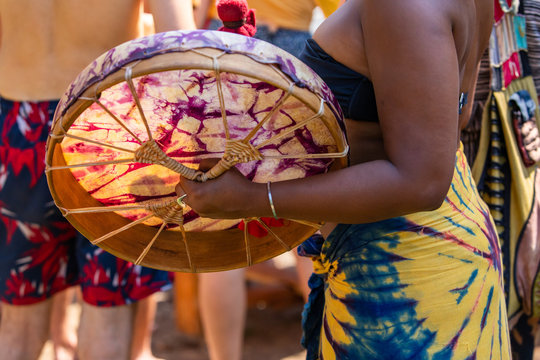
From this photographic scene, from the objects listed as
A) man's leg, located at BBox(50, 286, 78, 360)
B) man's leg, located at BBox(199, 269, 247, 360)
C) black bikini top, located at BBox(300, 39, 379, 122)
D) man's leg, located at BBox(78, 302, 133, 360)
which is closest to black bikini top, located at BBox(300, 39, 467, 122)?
black bikini top, located at BBox(300, 39, 379, 122)

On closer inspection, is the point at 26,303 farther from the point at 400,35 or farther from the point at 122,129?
the point at 400,35

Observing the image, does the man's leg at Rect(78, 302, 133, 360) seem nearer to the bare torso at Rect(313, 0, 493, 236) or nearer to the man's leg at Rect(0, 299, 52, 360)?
the man's leg at Rect(0, 299, 52, 360)

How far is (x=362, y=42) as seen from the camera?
43.7 inches

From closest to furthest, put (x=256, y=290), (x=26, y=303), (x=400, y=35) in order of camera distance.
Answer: (x=400, y=35), (x=26, y=303), (x=256, y=290)

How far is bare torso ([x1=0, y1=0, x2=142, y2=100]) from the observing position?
1978 mm

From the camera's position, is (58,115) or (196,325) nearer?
(58,115)

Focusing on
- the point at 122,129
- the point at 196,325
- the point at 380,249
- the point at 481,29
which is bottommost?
the point at 196,325

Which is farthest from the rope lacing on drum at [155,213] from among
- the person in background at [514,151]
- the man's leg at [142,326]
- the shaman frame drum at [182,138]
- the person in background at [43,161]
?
the person in background at [514,151]

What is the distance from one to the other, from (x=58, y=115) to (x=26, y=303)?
124 centimetres

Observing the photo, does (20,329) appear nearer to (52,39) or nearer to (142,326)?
(142,326)

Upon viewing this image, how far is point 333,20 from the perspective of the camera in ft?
3.93

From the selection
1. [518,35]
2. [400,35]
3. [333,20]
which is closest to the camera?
[400,35]

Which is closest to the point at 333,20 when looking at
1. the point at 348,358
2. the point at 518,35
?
the point at 348,358

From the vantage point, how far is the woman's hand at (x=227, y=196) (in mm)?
1073
